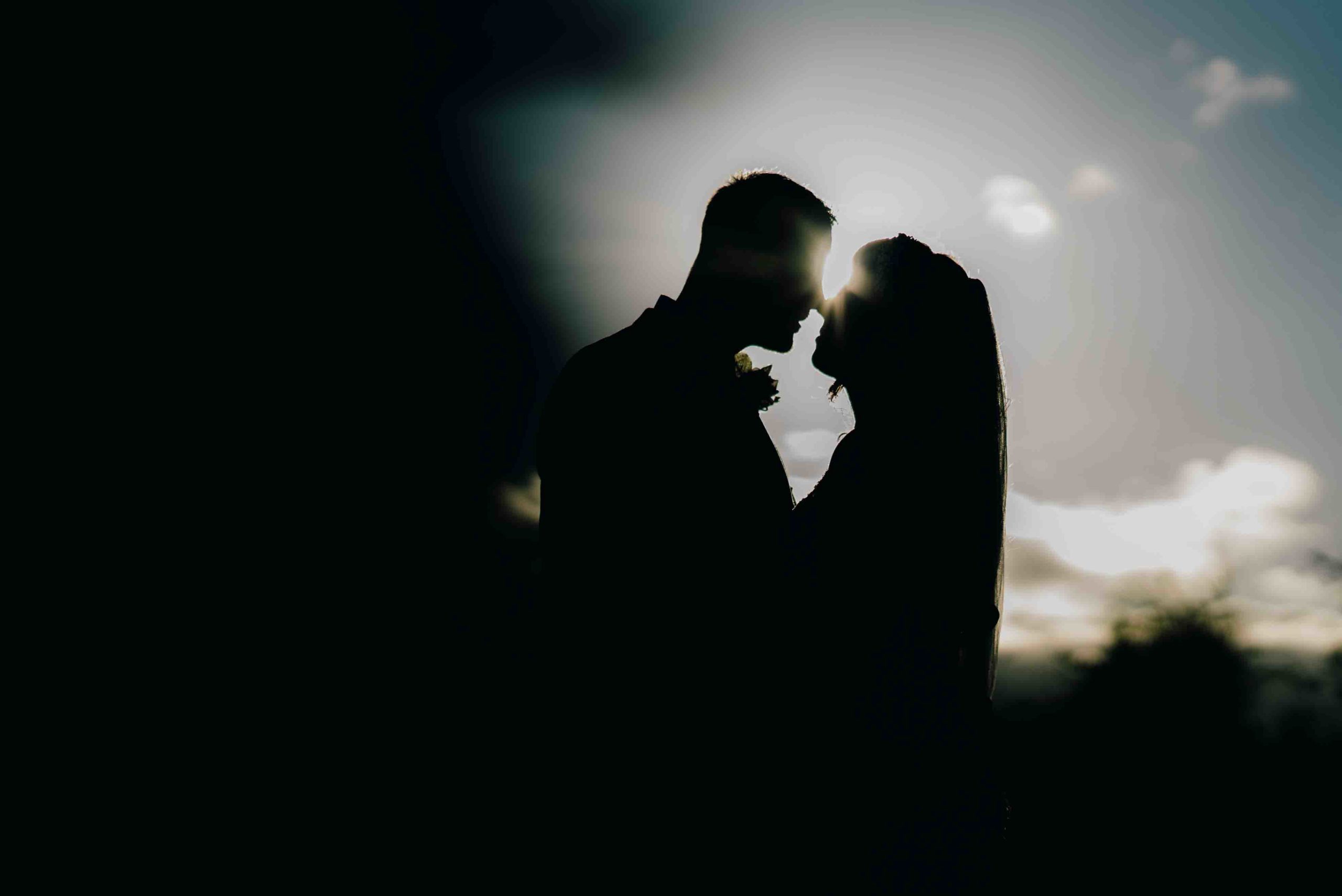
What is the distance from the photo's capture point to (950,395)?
92.4 inches

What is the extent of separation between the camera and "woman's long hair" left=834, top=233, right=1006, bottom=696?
7.13ft

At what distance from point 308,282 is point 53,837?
3.65 metres

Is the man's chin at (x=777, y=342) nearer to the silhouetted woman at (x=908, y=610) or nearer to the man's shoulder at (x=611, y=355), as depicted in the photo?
the silhouetted woman at (x=908, y=610)

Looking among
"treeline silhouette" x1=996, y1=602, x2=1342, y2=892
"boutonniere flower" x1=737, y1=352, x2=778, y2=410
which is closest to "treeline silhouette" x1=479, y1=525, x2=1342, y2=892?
"treeline silhouette" x1=996, y1=602, x2=1342, y2=892

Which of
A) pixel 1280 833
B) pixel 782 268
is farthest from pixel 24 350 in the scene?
pixel 1280 833

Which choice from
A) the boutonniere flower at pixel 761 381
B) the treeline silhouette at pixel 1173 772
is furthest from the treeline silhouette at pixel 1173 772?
the boutonniere flower at pixel 761 381

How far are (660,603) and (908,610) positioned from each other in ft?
2.64

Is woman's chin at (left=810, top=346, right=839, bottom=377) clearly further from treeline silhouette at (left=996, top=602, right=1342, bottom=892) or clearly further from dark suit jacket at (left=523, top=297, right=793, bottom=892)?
treeline silhouette at (left=996, top=602, right=1342, bottom=892)

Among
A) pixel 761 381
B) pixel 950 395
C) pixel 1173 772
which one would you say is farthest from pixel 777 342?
pixel 1173 772

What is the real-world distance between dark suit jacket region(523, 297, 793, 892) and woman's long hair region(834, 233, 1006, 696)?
0.52 m

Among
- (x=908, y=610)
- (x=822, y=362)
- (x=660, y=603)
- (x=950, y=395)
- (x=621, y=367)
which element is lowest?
(x=660, y=603)

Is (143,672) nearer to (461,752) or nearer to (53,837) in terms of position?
(53,837)

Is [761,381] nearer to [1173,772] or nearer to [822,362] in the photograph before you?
[822,362]

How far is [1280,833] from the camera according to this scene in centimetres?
8888
